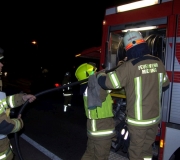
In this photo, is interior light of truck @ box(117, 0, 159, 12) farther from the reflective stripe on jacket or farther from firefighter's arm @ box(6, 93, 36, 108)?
firefighter's arm @ box(6, 93, 36, 108)

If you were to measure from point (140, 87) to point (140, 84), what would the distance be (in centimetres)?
4

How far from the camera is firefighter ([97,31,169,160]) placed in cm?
263

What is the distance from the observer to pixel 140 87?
2631 millimetres

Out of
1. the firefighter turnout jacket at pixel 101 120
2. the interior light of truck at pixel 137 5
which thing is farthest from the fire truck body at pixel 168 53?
the firefighter turnout jacket at pixel 101 120

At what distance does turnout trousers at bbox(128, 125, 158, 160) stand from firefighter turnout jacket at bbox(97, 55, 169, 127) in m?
0.07

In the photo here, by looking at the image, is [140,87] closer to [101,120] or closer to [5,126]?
[101,120]

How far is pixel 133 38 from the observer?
2.74 meters

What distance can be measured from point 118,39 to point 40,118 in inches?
173

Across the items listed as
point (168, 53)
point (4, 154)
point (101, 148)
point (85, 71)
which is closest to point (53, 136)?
point (101, 148)

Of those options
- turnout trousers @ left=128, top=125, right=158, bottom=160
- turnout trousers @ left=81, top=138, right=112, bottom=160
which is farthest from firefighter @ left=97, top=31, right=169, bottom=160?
turnout trousers @ left=81, top=138, right=112, bottom=160

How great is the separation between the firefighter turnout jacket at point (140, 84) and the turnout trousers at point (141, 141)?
0.24 ft

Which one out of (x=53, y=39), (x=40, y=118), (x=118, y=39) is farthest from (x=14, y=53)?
(x=118, y=39)

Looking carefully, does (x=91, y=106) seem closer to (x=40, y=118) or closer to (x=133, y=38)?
(x=133, y=38)

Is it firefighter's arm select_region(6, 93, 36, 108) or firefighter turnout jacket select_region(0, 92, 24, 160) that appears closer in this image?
firefighter turnout jacket select_region(0, 92, 24, 160)
